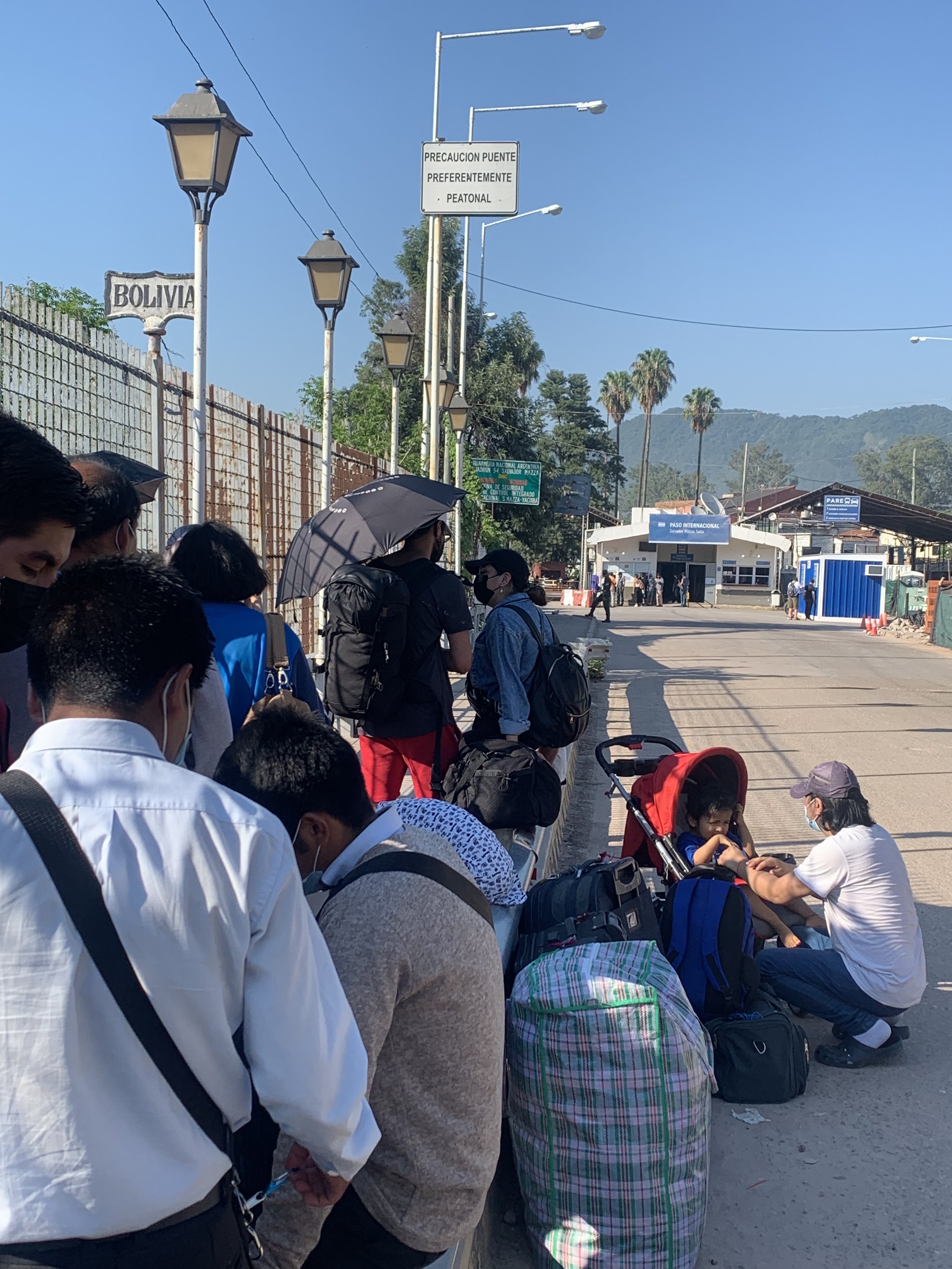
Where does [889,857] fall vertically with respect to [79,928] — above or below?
below

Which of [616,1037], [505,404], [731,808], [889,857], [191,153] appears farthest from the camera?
[505,404]

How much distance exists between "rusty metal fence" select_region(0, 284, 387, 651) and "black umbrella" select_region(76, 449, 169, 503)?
77cm

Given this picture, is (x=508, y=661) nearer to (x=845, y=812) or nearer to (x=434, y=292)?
(x=845, y=812)

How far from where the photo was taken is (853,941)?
4.27 m

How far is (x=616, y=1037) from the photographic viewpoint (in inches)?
112

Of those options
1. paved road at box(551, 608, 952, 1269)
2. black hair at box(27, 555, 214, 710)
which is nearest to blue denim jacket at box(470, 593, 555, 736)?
paved road at box(551, 608, 952, 1269)

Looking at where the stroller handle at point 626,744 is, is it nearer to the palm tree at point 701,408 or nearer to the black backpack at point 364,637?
the black backpack at point 364,637

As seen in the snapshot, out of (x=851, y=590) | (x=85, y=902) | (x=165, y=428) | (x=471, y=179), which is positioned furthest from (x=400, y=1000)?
(x=851, y=590)

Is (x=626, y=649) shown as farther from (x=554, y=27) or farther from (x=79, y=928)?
(x=79, y=928)

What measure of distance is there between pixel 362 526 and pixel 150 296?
228 cm

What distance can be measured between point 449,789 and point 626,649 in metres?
20.3

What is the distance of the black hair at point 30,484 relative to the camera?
226 centimetres

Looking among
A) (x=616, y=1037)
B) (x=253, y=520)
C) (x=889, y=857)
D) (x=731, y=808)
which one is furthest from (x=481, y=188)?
(x=616, y=1037)

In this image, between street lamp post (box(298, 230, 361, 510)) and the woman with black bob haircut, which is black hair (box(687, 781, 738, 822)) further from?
street lamp post (box(298, 230, 361, 510))
